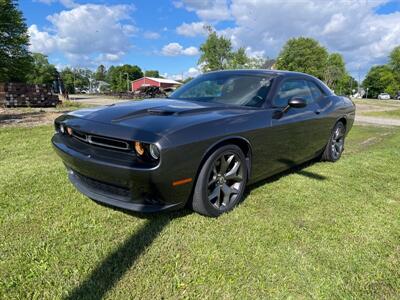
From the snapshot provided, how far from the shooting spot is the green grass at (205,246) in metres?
2.07

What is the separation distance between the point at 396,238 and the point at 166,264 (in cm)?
200

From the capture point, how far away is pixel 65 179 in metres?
3.86

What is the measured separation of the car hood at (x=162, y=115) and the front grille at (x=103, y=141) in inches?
5.8

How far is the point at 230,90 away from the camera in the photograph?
372 cm

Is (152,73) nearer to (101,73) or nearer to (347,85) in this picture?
(101,73)

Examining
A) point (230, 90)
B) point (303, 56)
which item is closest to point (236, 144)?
point (230, 90)

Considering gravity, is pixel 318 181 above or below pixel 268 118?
below

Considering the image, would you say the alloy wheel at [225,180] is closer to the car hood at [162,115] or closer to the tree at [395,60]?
the car hood at [162,115]

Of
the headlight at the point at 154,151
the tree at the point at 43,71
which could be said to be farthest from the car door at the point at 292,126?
the tree at the point at 43,71

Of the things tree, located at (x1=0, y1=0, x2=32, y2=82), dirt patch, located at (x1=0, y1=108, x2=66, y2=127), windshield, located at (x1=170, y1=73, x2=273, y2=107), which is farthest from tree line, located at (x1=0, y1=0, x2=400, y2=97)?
windshield, located at (x1=170, y1=73, x2=273, y2=107)

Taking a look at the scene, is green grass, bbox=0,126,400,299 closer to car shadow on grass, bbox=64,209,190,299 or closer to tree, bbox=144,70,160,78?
car shadow on grass, bbox=64,209,190,299

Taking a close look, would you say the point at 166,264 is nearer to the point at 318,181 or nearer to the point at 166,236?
the point at 166,236

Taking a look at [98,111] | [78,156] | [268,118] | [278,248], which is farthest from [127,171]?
[268,118]

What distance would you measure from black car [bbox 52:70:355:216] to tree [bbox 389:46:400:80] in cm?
9302
